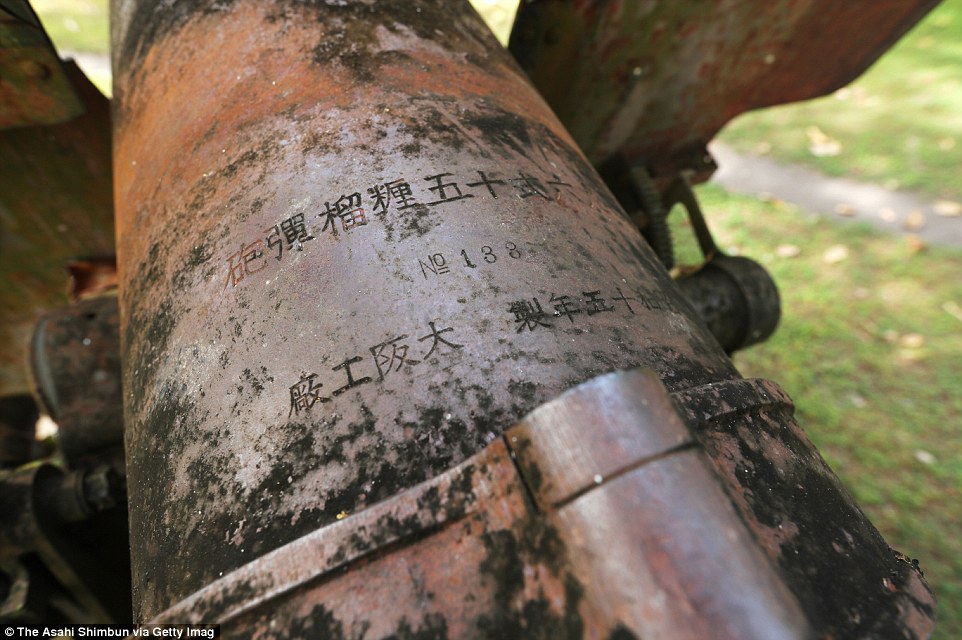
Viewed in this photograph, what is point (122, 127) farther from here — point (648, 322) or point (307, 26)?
point (648, 322)

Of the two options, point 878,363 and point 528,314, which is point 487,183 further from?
point 878,363

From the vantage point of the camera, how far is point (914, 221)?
14.4ft

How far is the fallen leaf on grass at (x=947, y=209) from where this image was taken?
174 inches

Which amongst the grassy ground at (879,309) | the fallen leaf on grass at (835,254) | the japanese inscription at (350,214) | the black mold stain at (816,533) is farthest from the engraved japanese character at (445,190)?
the fallen leaf on grass at (835,254)

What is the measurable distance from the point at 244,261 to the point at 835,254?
424cm

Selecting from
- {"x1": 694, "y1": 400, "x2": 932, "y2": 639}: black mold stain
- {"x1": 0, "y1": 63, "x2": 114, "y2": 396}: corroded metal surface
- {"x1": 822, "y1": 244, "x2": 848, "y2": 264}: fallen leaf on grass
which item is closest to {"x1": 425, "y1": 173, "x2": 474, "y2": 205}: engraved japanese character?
{"x1": 694, "y1": 400, "x2": 932, "y2": 639}: black mold stain

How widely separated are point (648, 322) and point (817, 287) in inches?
142

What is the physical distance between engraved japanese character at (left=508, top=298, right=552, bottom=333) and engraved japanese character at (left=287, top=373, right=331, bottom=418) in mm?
259

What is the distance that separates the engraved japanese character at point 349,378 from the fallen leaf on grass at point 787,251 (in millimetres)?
4040

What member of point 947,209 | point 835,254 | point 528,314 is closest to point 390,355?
point 528,314

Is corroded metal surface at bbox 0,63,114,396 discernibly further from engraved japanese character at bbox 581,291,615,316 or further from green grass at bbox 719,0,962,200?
green grass at bbox 719,0,962,200

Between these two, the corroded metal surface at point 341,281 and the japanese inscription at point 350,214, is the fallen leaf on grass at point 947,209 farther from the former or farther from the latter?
the japanese inscription at point 350,214

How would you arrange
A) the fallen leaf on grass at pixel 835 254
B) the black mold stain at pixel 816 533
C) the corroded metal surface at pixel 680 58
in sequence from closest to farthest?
1. the black mold stain at pixel 816 533
2. the corroded metal surface at pixel 680 58
3. the fallen leaf on grass at pixel 835 254

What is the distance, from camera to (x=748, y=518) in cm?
70
